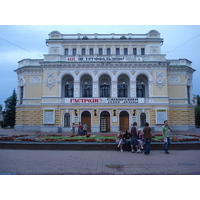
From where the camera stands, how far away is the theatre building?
30172mm

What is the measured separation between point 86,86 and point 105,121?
6870mm

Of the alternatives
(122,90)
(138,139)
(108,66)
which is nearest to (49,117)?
(108,66)

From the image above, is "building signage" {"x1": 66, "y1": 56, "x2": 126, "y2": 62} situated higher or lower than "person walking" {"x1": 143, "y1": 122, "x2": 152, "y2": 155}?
higher

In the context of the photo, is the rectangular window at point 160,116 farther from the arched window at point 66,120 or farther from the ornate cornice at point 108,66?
the arched window at point 66,120

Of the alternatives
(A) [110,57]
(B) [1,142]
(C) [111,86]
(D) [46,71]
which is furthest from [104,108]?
(B) [1,142]

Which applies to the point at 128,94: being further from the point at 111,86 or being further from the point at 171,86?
the point at 171,86

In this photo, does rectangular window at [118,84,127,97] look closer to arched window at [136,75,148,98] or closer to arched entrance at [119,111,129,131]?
arched window at [136,75,148,98]

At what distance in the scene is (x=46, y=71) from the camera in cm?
3116

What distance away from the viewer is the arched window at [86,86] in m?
32.6

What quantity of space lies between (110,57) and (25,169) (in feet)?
83.2

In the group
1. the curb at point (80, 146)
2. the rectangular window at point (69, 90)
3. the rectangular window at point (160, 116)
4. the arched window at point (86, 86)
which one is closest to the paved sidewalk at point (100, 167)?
the curb at point (80, 146)

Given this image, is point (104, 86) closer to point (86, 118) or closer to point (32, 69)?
point (86, 118)

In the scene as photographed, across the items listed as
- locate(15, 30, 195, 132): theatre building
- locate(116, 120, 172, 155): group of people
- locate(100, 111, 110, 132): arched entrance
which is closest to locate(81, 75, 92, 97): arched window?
locate(15, 30, 195, 132): theatre building

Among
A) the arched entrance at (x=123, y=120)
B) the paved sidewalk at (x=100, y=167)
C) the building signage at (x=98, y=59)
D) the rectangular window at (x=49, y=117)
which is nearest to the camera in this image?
the paved sidewalk at (x=100, y=167)
